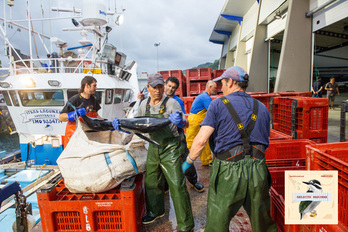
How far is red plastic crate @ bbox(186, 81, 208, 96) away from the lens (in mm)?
8734

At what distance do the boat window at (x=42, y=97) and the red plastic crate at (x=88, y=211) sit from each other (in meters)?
6.05

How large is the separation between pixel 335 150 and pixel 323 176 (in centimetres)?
79

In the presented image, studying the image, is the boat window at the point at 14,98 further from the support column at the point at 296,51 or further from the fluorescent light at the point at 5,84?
the support column at the point at 296,51

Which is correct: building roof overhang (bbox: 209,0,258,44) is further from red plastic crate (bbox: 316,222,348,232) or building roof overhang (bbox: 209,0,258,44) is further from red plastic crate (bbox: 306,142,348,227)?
red plastic crate (bbox: 316,222,348,232)

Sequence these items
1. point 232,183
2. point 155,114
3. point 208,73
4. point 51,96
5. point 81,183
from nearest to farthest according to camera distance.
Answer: point 232,183, point 81,183, point 155,114, point 51,96, point 208,73

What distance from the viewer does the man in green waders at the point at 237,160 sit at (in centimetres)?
170

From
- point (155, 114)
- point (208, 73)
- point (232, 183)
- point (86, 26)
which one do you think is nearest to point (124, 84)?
point (86, 26)

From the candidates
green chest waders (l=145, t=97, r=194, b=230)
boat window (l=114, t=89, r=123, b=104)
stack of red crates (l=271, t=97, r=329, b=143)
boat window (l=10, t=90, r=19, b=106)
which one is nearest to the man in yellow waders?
green chest waders (l=145, t=97, r=194, b=230)

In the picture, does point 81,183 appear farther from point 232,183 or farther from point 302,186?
point 302,186

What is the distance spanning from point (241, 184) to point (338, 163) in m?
0.69

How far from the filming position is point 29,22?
8109 millimetres

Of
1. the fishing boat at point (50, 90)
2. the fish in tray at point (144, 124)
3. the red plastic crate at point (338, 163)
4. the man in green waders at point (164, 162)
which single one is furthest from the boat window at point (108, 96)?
the red plastic crate at point (338, 163)

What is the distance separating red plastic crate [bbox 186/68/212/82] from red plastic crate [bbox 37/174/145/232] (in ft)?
23.4

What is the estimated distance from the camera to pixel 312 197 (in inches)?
53.1
